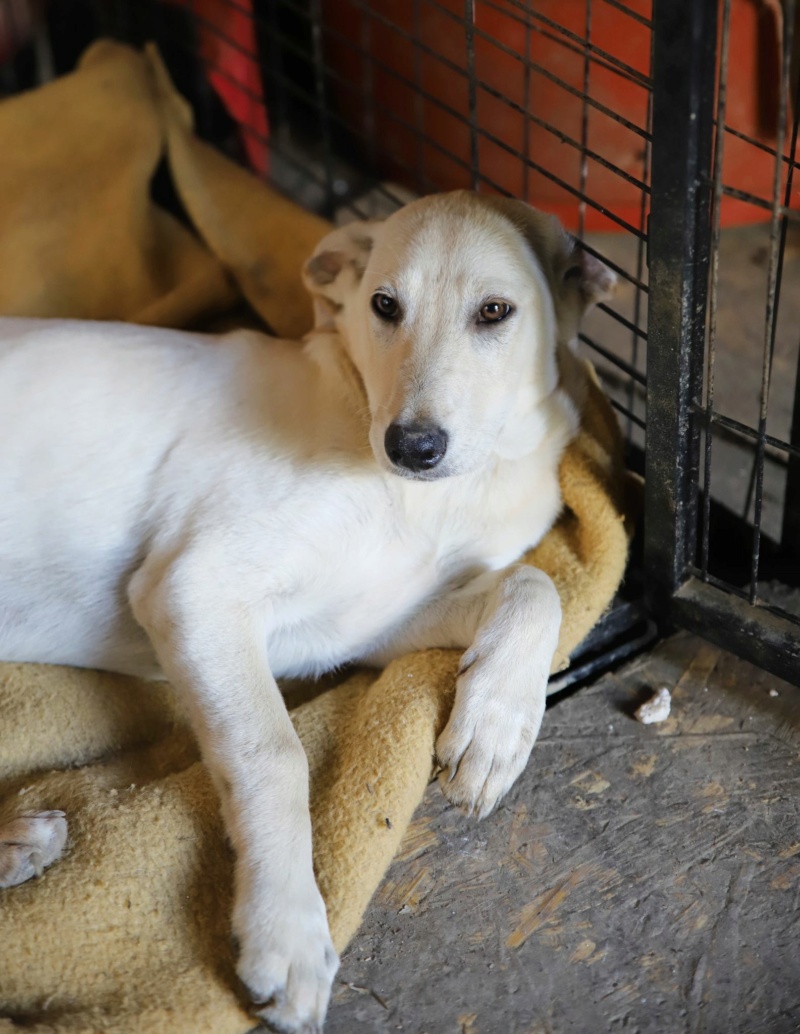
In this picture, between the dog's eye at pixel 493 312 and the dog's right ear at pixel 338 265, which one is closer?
the dog's eye at pixel 493 312

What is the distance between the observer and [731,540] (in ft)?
9.02

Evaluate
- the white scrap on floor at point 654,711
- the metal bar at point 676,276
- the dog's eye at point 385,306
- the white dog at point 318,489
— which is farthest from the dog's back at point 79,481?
the white scrap on floor at point 654,711

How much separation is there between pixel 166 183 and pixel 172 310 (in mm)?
699

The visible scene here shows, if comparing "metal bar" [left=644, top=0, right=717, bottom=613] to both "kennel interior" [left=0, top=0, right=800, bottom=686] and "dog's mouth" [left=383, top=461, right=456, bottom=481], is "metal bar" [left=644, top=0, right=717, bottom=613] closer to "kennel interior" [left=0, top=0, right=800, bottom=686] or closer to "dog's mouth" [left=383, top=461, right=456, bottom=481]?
"kennel interior" [left=0, top=0, right=800, bottom=686]

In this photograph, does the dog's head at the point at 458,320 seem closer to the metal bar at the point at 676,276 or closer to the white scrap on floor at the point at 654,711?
the metal bar at the point at 676,276

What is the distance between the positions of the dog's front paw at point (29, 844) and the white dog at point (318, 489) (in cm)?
30

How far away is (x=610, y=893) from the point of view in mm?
1985

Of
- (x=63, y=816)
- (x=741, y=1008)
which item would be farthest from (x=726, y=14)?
(x=63, y=816)

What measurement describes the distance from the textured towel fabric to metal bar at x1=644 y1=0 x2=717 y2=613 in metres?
0.14

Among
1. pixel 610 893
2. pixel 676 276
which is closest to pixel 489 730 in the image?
pixel 610 893

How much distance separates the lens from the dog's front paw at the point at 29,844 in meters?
1.93

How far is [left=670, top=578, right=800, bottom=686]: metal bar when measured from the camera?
7.32 ft

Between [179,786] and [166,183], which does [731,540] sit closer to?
[179,786]

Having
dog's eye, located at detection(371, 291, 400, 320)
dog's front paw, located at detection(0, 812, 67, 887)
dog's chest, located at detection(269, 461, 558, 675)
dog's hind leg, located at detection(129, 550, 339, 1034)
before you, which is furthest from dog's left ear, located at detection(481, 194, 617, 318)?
dog's front paw, located at detection(0, 812, 67, 887)
